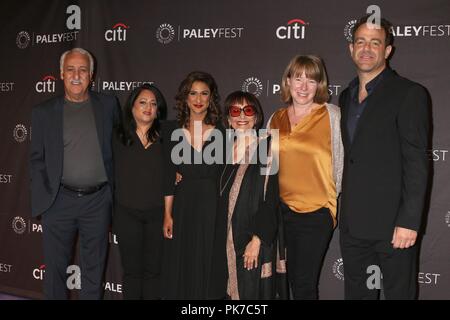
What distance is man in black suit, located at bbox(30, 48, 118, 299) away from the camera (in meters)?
2.88

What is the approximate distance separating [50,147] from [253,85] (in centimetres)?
163

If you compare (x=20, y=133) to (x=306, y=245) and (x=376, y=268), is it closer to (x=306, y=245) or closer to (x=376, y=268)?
(x=306, y=245)

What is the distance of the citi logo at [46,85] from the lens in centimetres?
397

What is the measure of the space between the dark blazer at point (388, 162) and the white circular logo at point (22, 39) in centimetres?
322

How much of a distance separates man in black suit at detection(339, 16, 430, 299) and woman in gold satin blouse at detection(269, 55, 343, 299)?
101 millimetres

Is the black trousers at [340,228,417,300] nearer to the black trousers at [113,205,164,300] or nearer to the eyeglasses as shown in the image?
the eyeglasses

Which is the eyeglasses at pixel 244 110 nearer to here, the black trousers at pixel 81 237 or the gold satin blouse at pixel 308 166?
the gold satin blouse at pixel 308 166

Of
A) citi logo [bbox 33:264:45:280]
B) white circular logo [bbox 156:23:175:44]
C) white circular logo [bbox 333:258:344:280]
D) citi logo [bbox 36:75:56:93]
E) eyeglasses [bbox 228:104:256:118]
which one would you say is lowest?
citi logo [bbox 33:264:45:280]

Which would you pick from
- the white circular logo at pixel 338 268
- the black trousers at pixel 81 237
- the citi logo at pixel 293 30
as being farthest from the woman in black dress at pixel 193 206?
the white circular logo at pixel 338 268

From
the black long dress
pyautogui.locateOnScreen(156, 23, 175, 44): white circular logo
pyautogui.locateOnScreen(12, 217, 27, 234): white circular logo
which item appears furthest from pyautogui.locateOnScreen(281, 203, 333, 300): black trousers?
pyautogui.locateOnScreen(12, 217, 27, 234): white circular logo

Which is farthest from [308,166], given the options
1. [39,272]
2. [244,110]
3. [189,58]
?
[39,272]

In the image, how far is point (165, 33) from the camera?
3.69m

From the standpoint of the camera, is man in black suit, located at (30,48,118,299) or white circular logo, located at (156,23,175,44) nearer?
man in black suit, located at (30,48,118,299)
